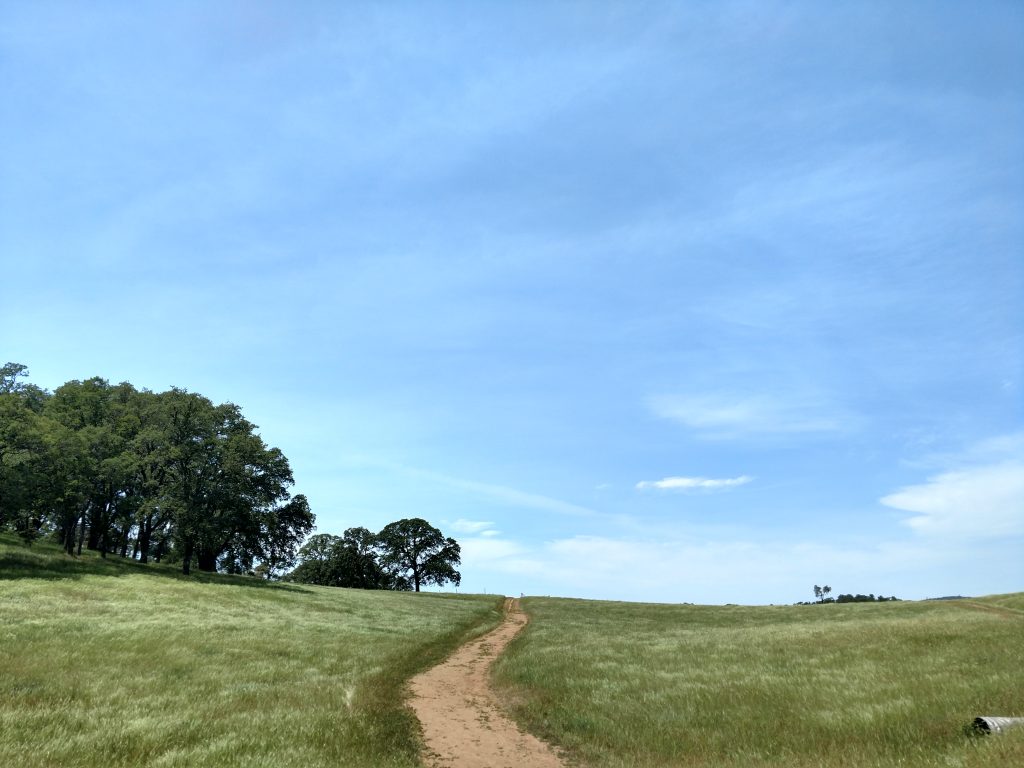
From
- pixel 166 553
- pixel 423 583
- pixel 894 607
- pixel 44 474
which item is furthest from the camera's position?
pixel 423 583

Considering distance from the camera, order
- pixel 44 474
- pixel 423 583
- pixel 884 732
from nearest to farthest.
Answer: pixel 884 732, pixel 44 474, pixel 423 583

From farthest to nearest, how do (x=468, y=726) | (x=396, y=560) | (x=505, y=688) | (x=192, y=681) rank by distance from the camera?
(x=396, y=560) < (x=505, y=688) < (x=192, y=681) < (x=468, y=726)

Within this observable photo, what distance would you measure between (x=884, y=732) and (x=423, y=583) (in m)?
115

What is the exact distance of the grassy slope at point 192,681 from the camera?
1178 cm

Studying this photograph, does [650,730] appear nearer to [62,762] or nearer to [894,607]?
[62,762]

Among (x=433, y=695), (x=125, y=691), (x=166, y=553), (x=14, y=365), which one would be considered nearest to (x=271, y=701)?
(x=125, y=691)

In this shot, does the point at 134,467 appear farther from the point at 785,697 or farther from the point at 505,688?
the point at 785,697

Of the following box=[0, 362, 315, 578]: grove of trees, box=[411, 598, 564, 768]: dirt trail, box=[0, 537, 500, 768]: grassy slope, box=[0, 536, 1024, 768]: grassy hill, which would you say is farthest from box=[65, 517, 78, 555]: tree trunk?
box=[411, 598, 564, 768]: dirt trail

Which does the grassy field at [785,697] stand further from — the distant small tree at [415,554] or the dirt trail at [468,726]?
the distant small tree at [415,554]

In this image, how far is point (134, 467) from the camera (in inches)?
2297

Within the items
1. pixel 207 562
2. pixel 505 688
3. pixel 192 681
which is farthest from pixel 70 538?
pixel 505 688

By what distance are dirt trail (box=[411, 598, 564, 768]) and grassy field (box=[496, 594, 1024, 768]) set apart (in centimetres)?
82

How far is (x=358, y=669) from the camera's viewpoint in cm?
2200

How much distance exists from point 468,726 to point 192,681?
952 cm
